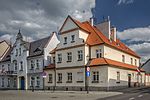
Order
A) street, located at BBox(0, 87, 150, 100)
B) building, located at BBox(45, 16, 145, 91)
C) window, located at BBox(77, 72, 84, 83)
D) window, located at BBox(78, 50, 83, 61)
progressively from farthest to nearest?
1. window, located at BBox(78, 50, 83, 61)
2. window, located at BBox(77, 72, 84, 83)
3. building, located at BBox(45, 16, 145, 91)
4. street, located at BBox(0, 87, 150, 100)

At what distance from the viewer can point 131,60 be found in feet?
157

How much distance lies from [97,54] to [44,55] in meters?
11.5

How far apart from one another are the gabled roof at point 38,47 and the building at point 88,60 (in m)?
3.14

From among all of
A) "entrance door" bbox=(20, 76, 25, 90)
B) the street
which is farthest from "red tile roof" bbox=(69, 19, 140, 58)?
"entrance door" bbox=(20, 76, 25, 90)

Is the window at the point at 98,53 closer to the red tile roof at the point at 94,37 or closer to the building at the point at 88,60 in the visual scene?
the building at the point at 88,60

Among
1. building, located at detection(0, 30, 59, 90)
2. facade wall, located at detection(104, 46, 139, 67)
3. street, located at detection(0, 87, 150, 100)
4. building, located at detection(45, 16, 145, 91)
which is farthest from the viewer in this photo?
building, located at detection(0, 30, 59, 90)

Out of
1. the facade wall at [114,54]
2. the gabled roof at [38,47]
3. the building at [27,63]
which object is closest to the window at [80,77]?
the facade wall at [114,54]

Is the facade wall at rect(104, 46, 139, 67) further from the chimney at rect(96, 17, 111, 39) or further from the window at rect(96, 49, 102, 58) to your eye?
the chimney at rect(96, 17, 111, 39)

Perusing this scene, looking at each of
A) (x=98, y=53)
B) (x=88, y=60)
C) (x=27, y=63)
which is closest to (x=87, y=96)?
(x=88, y=60)

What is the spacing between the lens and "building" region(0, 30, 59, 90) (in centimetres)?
4566

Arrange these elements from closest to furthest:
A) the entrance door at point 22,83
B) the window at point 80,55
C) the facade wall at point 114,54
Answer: the facade wall at point 114,54, the window at point 80,55, the entrance door at point 22,83

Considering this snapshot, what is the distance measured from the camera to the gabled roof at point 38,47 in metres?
46.2

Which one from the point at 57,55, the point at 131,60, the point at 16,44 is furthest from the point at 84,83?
the point at 16,44

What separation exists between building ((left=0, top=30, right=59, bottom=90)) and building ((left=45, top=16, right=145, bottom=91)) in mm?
2355
